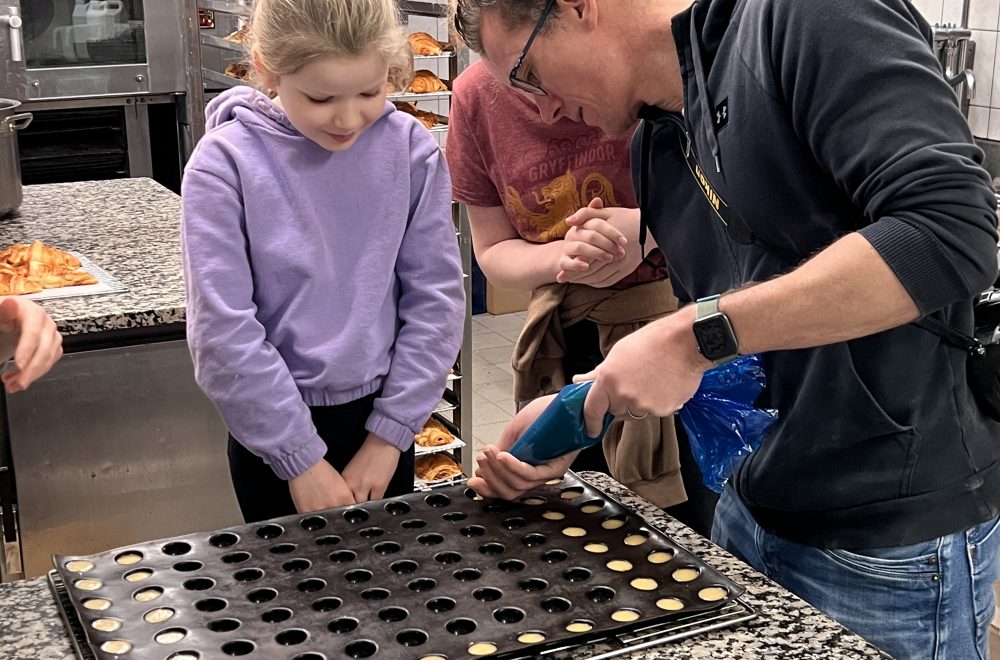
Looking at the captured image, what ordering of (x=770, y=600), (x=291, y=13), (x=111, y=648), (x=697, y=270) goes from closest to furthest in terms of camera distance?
(x=111, y=648)
(x=770, y=600)
(x=697, y=270)
(x=291, y=13)

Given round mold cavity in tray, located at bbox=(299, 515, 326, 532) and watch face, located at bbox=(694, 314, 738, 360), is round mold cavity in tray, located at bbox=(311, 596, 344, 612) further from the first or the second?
watch face, located at bbox=(694, 314, 738, 360)

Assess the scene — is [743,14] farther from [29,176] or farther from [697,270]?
[29,176]

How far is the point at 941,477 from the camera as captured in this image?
1220 mm

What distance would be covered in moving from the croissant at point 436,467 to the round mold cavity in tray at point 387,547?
169 centimetres

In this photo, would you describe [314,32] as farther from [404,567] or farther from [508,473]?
[404,567]

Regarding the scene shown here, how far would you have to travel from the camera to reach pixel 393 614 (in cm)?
111

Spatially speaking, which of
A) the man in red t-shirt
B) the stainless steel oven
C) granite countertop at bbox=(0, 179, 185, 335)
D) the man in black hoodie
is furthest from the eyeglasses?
the stainless steel oven

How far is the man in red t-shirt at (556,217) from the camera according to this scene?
1973 millimetres

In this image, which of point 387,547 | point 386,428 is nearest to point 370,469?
point 386,428

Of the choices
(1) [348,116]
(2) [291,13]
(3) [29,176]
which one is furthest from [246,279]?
(3) [29,176]

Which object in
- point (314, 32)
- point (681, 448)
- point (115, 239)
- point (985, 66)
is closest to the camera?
point (314, 32)

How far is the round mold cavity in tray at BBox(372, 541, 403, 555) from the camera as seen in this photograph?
125 cm

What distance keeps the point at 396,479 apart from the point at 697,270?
2.35 ft

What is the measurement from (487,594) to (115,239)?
188cm
